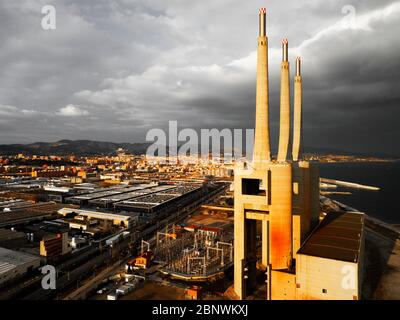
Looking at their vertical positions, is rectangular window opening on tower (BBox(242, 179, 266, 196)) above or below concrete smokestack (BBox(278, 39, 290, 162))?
below

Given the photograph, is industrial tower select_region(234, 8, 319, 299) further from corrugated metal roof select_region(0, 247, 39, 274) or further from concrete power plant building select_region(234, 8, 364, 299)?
corrugated metal roof select_region(0, 247, 39, 274)

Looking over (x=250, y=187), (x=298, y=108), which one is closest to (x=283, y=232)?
(x=250, y=187)

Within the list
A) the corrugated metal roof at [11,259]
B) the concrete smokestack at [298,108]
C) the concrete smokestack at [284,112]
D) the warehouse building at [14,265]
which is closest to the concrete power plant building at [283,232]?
the concrete smokestack at [284,112]

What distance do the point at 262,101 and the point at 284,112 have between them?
5.54 m

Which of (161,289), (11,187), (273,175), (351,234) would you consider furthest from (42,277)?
(11,187)

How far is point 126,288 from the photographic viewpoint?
27.3 meters

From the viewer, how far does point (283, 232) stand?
25359 millimetres

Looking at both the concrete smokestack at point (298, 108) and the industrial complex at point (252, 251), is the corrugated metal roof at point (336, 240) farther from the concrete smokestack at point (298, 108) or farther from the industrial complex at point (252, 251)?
the concrete smokestack at point (298, 108)

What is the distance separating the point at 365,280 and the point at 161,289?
22681 mm

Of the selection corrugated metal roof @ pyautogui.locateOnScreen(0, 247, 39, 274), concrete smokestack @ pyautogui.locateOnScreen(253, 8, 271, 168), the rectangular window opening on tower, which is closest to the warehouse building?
corrugated metal roof @ pyautogui.locateOnScreen(0, 247, 39, 274)

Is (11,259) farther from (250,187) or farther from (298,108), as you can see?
(298,108)

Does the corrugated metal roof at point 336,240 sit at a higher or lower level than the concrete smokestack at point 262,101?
lower

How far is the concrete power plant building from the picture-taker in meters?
21.8

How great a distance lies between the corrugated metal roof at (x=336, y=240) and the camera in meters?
22.3
